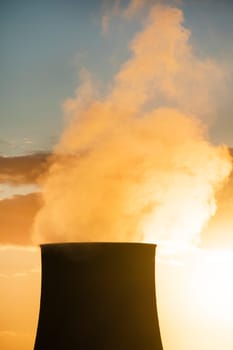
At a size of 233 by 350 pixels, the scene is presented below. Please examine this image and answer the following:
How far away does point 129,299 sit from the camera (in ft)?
16.0

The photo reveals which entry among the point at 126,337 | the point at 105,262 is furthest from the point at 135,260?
the point at 126,337

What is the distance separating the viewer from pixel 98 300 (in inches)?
190

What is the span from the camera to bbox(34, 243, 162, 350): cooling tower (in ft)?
15.6

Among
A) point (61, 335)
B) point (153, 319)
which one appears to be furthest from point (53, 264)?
point (153, 319)

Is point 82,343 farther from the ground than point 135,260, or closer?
closer

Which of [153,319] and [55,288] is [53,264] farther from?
[153,319]

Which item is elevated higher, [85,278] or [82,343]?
[85,278]

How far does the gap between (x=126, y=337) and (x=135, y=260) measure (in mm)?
537

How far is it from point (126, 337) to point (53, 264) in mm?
728

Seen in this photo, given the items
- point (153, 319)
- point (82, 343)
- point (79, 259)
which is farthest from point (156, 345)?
point (79, 259)

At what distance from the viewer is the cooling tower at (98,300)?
15.6 ft

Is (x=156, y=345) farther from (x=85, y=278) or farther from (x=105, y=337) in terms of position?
(x=85, y=278)

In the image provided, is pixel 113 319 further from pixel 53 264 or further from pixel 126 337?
pixel 53 264

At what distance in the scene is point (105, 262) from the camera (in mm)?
4797
